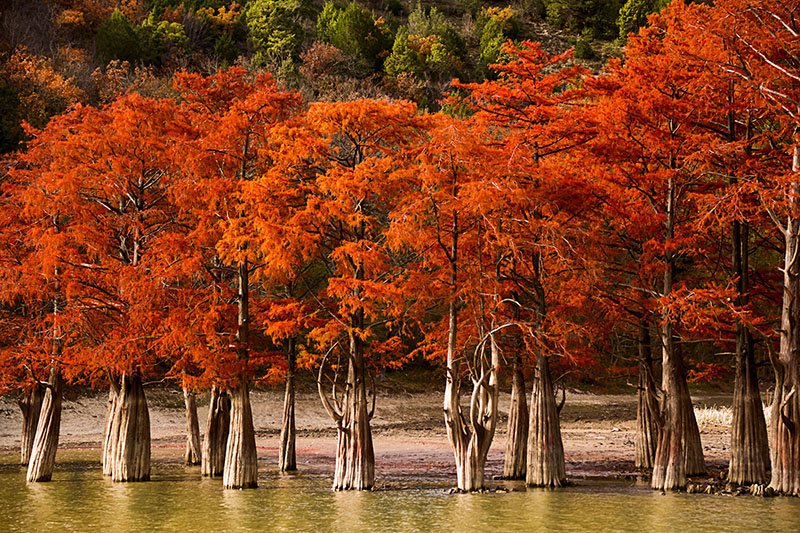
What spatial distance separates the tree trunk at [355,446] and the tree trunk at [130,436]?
735cm

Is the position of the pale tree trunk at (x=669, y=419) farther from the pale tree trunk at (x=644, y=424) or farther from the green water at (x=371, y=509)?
the pale tree trunk at (x=644, y=424)

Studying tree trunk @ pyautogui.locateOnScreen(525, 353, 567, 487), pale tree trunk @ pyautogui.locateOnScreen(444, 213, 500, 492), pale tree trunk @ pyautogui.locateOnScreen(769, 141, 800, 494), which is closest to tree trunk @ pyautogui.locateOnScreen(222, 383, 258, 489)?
pale tree trunk @ pyautogui.locateOnScreen(444, 213, 500, 492)

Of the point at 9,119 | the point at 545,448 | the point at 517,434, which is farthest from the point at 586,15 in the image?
the point at 545,448

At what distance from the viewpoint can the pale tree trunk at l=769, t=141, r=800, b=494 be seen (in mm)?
28016

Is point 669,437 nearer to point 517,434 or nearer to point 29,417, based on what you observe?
point 517,434

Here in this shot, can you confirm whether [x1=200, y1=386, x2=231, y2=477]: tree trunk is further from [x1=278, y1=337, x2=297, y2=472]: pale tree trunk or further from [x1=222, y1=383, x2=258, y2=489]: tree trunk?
[x1=222, y1=383, x2=258, y2=489]: tree trunk

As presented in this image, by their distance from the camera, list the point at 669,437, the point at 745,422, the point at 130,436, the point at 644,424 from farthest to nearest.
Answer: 1. the point at 644,424
2. the point at 130,436
3. the point at 745,422
4. the point at 669,437

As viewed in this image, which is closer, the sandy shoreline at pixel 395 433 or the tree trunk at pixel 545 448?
the tree trunk at pixel 545 448

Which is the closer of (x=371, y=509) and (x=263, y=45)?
(x=371, y=509)

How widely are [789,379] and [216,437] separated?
2039 cm

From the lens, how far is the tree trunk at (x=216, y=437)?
3584cm

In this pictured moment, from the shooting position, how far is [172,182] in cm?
3475

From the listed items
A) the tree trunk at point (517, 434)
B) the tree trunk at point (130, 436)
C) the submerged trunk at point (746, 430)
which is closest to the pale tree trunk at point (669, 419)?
the submerged trunk at point (746, 430)

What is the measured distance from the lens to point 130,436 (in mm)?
33531
